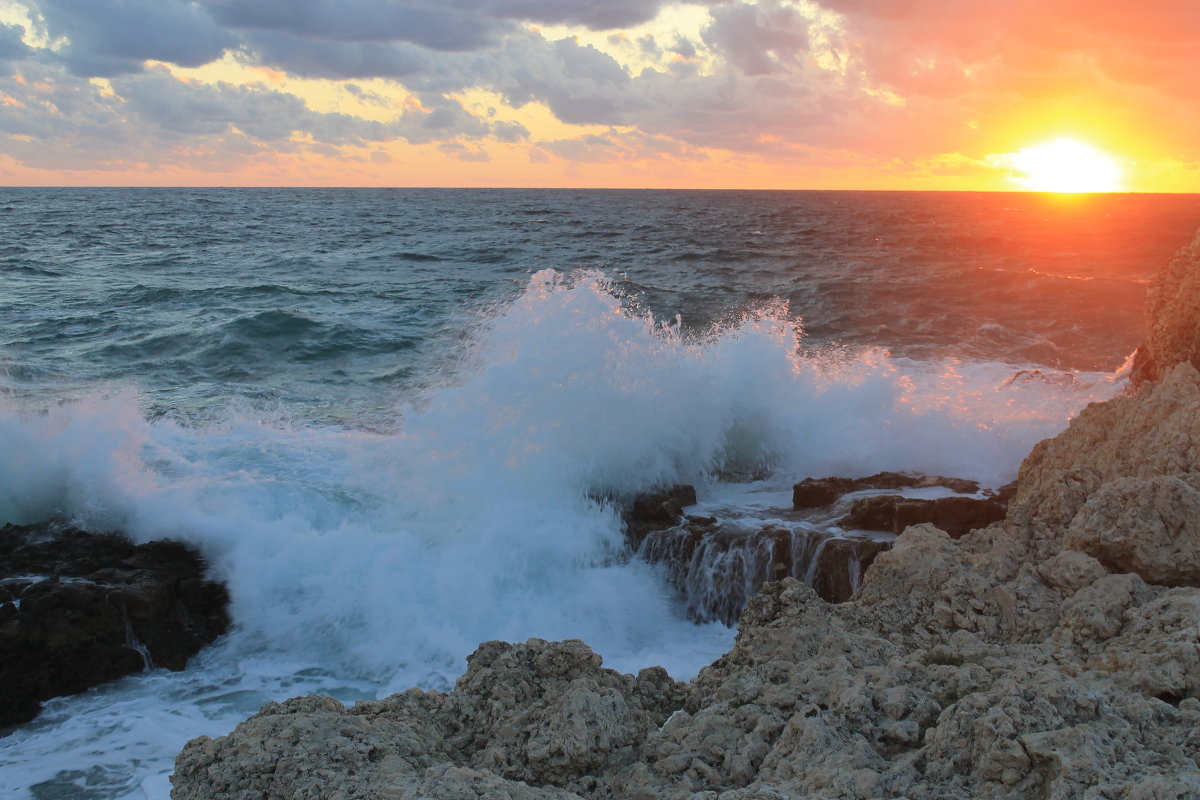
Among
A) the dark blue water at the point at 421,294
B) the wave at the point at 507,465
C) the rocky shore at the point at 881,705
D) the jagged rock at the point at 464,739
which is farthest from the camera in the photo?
the dark blue water at the point at 421,294

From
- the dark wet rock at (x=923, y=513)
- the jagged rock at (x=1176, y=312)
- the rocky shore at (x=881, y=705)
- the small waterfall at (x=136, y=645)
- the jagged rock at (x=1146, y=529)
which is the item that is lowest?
the small waterfall at (x=136, y=645)

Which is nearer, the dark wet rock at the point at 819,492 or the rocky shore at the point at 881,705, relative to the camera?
the rocky shore at the point at 881,705

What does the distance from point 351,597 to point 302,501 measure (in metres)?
1.57

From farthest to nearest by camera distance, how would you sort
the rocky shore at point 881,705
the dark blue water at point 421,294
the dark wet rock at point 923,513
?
1. the dark blue water at point 421,294
2. the dark wet rock at point 923,513
3. the rocky shore at point 881,705

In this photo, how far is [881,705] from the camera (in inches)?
109

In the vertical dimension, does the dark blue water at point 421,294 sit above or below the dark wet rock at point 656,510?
above

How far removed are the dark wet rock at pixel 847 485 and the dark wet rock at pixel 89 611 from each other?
14.5 ft

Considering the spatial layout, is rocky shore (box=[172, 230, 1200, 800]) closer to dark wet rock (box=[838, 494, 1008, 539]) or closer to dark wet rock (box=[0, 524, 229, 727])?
dark wet rock (box=[838, 494, 1008, 539])

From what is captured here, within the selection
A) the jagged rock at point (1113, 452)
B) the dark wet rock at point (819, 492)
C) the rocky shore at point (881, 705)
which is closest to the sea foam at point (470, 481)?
the dark wet rock at point (819, 492)

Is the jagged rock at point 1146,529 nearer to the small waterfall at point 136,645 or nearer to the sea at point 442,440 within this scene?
the sea at point 442,440

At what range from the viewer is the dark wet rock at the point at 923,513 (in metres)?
5.61

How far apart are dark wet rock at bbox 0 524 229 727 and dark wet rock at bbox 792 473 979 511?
14.5ft

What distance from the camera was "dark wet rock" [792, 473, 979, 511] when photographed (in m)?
6.70

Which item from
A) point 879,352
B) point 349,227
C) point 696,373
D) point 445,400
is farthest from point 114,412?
point 349,227
